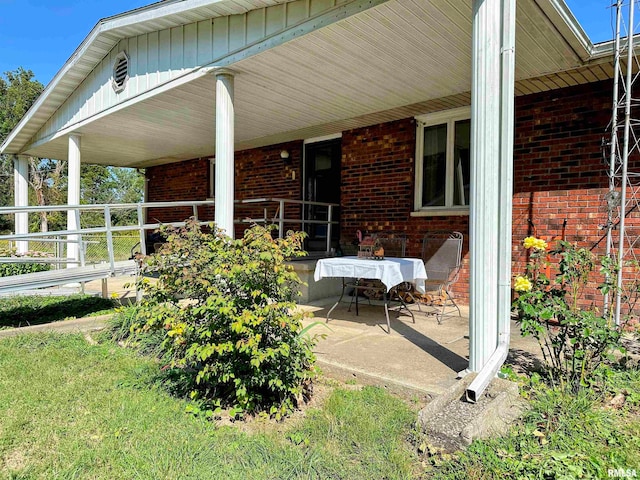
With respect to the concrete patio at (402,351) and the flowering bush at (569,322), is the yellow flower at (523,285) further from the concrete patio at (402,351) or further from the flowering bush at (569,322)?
the concrete patio at (402,351)

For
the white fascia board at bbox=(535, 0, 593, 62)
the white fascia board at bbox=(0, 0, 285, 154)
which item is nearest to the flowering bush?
the white fascia board at bbox=(535, 0, 593, 62)

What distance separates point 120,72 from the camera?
5930mm

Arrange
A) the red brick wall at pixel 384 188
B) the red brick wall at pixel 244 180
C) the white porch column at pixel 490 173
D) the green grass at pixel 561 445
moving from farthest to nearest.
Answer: the red brick wall at pixel 244 180 → the red brick wall at pixel 384 188 → the white porch column at pixel 490 173 → the green grass at pixel 561 445

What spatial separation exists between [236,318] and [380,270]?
1910mm

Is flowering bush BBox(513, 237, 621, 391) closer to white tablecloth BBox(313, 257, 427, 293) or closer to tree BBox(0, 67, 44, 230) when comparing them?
white tablecloth BBox(313, 257, 427, 293)

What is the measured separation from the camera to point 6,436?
2.30 m

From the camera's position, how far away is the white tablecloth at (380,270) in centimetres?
408

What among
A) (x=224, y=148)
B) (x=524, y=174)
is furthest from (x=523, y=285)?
(x=224, y=148)

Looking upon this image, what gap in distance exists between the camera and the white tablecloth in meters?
4.08

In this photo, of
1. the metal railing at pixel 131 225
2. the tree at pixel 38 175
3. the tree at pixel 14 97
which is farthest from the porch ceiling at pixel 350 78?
the tree at pixel 14 97

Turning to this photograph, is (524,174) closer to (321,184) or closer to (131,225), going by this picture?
(321,184)

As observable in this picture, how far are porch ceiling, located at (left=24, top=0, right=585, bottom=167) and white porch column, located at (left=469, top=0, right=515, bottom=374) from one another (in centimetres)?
48

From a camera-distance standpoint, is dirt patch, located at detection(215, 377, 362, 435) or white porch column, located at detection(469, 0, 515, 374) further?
white porch column, located at detection(469, 0, 515, 374)

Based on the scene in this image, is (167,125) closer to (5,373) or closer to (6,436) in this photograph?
(5,373)
